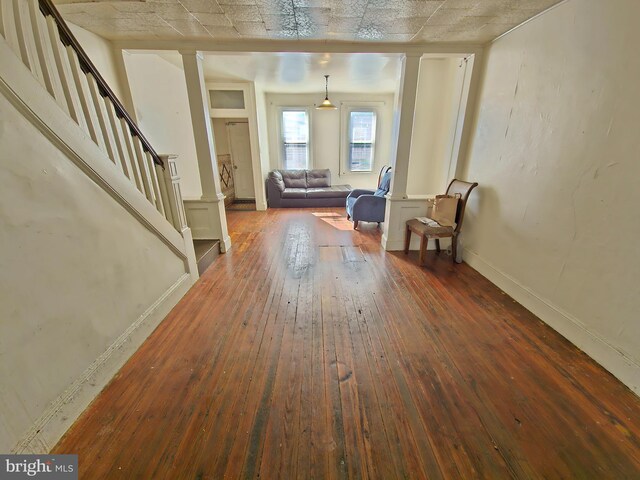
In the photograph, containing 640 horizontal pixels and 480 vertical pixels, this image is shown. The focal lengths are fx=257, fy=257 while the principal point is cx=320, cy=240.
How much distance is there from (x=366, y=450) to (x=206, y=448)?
748 millimetres

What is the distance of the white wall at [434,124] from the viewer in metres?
3.57

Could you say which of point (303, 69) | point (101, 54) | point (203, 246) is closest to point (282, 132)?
point (303, 69)

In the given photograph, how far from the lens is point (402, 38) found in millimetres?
2660

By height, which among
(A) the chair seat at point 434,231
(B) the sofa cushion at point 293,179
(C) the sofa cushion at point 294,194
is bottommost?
(C) the sofa cushion at point 294,194

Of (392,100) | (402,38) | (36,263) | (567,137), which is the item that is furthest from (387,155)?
(36,263)

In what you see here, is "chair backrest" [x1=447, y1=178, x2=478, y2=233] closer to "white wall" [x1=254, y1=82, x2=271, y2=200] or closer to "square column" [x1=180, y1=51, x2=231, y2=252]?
"square column" [x1=180, y1=51, x2=231, y2=252]

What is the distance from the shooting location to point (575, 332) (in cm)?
184

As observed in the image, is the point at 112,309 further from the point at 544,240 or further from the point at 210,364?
the point at 544,240

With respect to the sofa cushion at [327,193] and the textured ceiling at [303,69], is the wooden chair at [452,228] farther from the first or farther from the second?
the sofa cushion at [327,193]

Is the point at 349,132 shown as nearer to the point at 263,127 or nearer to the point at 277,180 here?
the point at 263,127

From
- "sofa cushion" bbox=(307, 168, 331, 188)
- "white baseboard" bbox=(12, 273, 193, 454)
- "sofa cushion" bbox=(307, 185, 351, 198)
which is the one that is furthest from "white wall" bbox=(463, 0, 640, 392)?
"sofa cushion" bbox=(307, 168, 331, 188)

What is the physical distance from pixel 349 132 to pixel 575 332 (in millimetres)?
6223

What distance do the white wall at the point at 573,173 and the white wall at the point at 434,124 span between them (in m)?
0.90

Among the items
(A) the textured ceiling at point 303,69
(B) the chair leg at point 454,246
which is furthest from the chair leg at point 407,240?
(A) the textured ceiling at point 303,69
